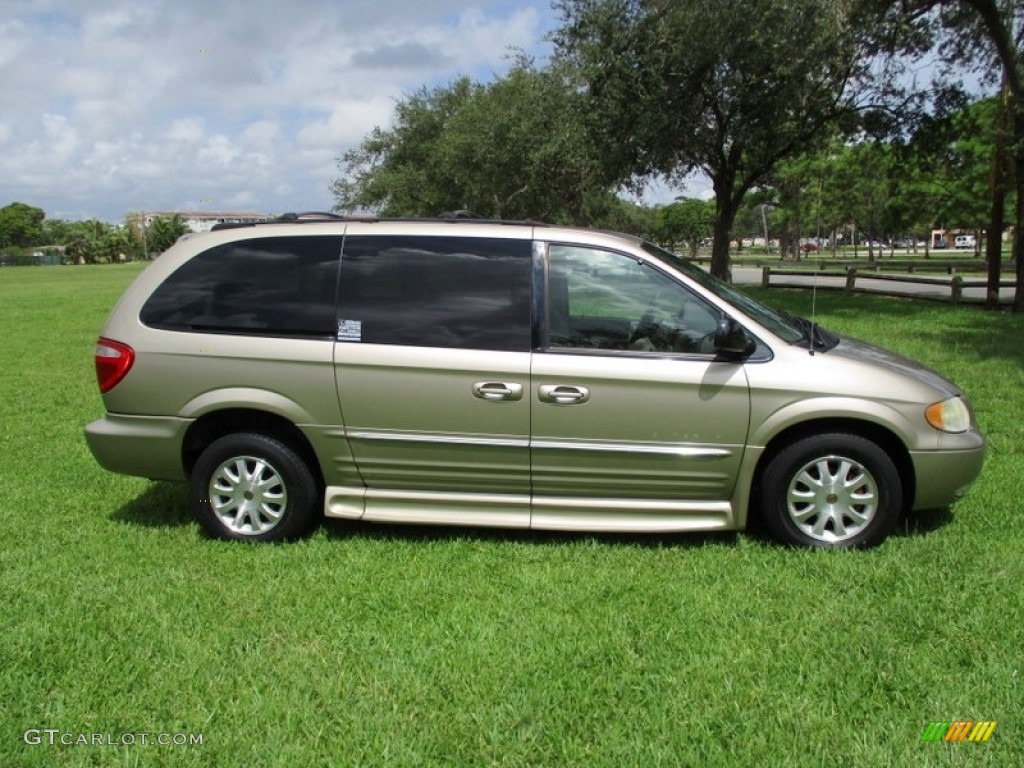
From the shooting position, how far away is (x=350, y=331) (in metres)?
4.31

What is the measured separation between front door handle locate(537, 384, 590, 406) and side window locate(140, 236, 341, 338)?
4.03ft

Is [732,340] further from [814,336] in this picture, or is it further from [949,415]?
[949,415]

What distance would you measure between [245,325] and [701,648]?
293cm

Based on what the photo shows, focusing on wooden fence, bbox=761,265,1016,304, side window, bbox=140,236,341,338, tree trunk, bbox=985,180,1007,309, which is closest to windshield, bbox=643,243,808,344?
side window, bbox=140,236,341,338

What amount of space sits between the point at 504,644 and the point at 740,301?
2.39m

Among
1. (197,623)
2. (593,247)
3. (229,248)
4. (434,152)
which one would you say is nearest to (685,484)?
(593,247)

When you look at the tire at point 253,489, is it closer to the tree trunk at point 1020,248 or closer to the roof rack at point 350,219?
the roof rack at point 350,219

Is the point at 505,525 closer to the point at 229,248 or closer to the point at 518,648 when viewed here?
the point at 518,648

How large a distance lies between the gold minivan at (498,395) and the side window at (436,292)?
1cm

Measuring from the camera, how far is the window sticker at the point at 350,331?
430cm

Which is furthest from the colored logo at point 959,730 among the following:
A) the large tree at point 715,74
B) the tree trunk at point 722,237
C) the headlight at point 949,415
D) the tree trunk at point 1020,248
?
the tree trunk at point 722,237

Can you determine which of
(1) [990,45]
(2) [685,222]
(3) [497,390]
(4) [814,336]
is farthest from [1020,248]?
(2) [685,222]

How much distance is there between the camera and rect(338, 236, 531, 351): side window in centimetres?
423

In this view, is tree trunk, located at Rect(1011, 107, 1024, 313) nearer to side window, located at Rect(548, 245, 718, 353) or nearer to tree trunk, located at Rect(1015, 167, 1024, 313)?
tree trunk, located at Rect(1015, 167, 1024, 313)
